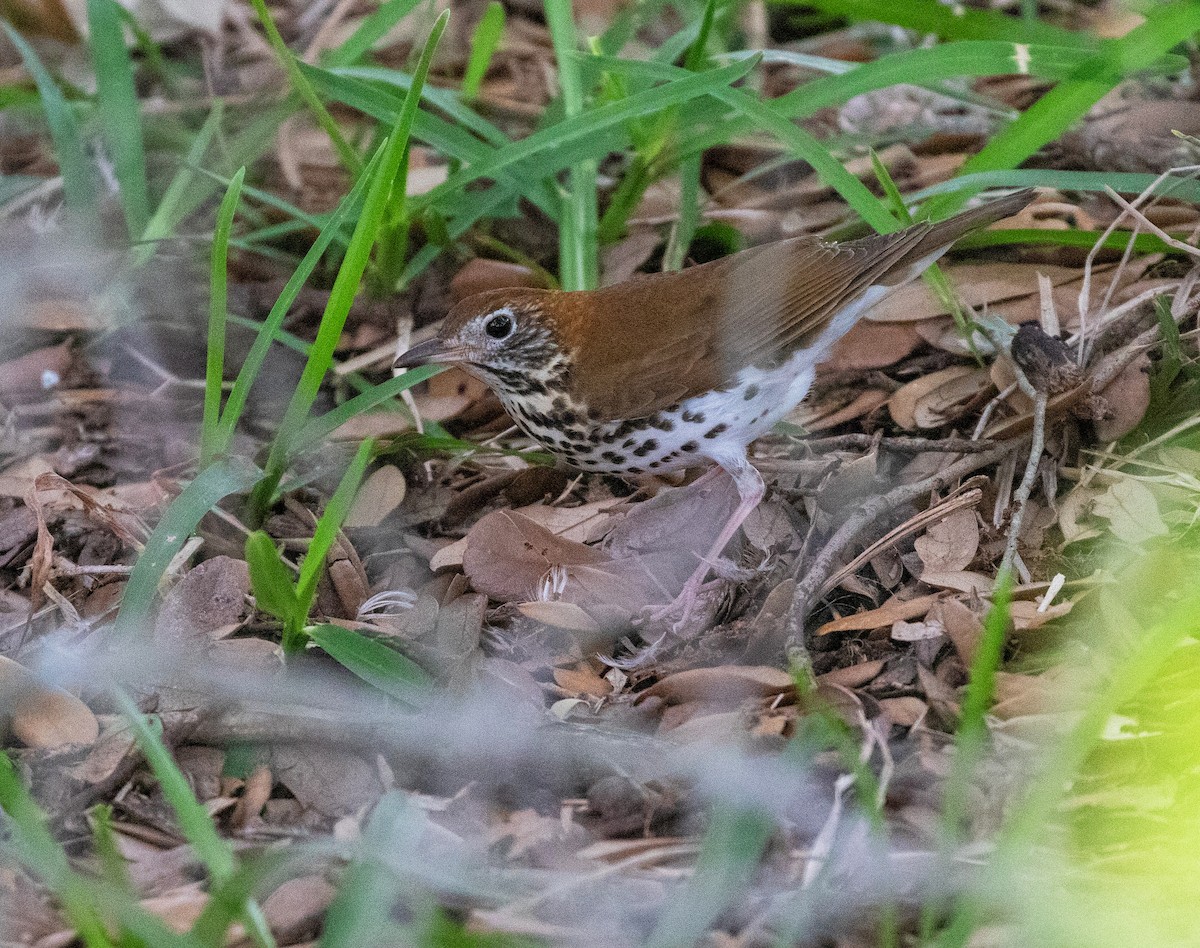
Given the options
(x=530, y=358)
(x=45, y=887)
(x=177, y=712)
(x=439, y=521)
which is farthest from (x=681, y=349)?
(x=45, y=887)

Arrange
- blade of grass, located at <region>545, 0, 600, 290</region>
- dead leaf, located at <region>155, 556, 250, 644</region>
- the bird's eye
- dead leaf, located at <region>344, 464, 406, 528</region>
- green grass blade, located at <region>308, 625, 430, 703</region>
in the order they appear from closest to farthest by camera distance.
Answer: green grass blade, located at <region>308, 625, 430, 703</region> → dead leaf, located at <region>155, 556, 250, 644</region> → the bird's eye → dead leaf, located at <region>344, 464, 406, 528</region> → blade of grass, located at <region>545, 0, 600, 290</region>

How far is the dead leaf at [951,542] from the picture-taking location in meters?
3.69

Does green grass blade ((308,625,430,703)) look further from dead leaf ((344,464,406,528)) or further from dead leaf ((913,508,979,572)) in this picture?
dead leaf ((913,508,979,572))

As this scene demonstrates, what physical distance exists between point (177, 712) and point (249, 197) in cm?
Answer: 276

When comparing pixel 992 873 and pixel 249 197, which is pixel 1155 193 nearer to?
pixel 992 873

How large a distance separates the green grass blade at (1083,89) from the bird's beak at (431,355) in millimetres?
1588

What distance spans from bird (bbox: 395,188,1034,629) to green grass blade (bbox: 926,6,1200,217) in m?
0.24

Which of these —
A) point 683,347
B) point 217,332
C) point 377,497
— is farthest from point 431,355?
point 683,347

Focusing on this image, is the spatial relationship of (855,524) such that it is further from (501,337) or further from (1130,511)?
(501,337)

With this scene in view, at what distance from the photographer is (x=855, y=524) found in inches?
149

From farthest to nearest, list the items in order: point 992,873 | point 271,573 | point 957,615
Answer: point 957,615
point 271,573
point 992,873

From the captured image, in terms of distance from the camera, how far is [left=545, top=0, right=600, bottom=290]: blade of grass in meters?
4.67

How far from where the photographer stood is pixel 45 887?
2.86 meters

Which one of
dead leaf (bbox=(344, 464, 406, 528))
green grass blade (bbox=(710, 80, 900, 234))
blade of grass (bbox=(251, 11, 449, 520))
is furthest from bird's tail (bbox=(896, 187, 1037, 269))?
dead leaf (bbox=(344, 464, 406, 528))
